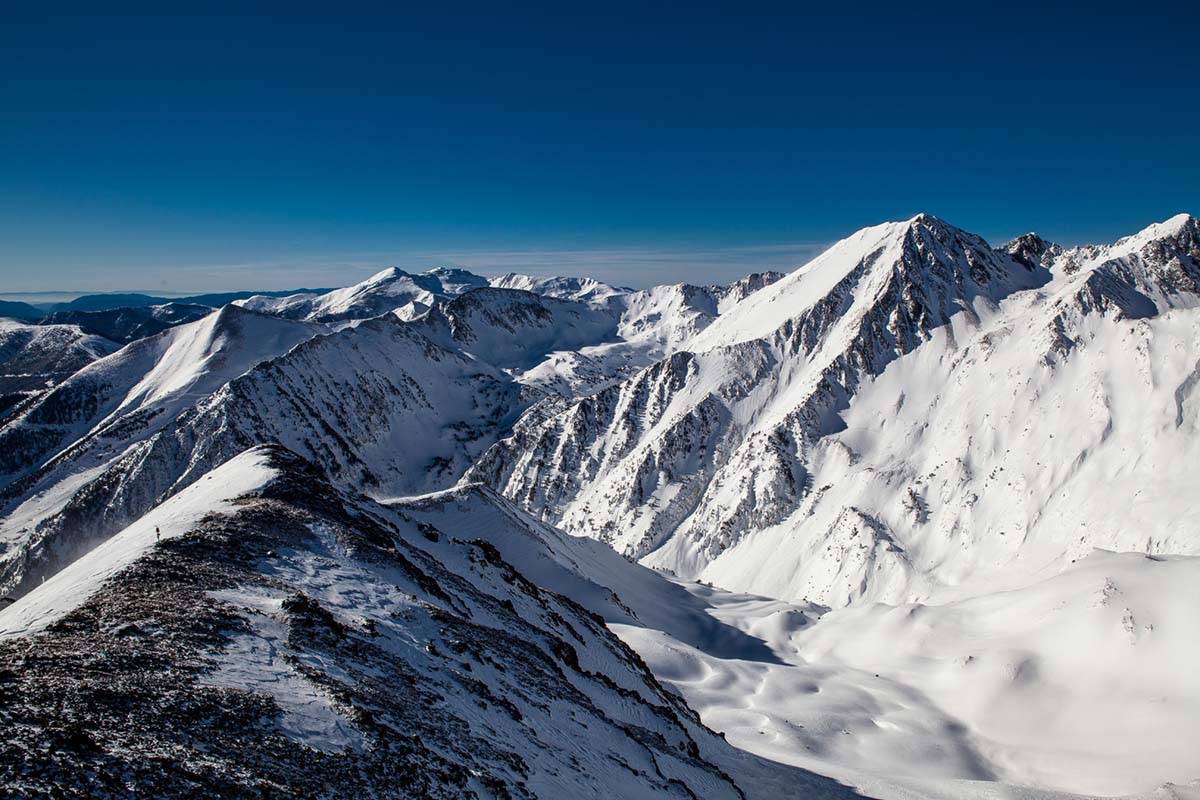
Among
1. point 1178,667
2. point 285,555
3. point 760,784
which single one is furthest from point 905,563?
point 285,555

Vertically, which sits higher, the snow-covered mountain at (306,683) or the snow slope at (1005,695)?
the snow-covered mountain at (306,683)

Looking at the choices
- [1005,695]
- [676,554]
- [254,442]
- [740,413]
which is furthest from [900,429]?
[254,442]

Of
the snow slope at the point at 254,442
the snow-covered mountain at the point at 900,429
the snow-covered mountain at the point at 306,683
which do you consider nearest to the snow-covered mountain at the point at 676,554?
the snow-covered mountain at the point at 306,683

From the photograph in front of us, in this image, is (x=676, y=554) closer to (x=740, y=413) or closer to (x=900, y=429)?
(x=740, y=413)

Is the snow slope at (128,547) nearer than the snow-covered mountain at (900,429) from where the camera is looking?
Yes

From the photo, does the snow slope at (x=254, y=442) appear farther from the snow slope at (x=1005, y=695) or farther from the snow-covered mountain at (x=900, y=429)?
the snow slope at (x=1005, y=695)

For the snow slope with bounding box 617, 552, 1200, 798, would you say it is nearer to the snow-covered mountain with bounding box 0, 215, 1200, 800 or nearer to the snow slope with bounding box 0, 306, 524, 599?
the snow-covered mountain with bounding box 0, 215, 1200, 800

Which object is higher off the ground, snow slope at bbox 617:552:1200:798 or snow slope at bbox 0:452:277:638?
snow slope at bbox 0:452:277:638

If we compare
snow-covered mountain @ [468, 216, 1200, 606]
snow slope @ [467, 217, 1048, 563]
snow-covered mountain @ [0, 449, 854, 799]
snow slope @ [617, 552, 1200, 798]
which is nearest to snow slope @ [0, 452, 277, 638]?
snow-covered mountain @ [0, 449, 854, 799]
